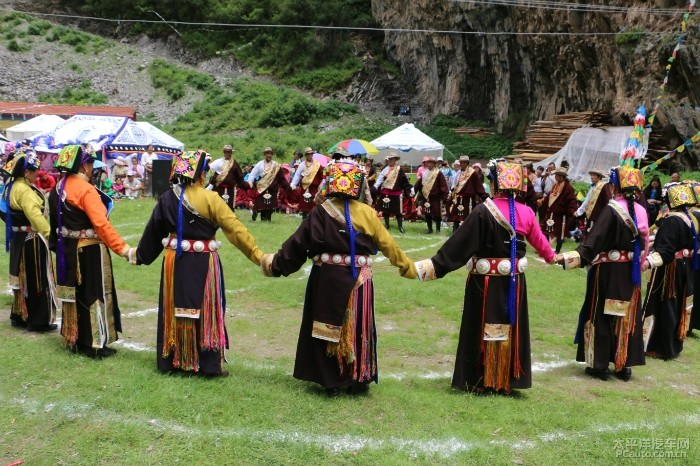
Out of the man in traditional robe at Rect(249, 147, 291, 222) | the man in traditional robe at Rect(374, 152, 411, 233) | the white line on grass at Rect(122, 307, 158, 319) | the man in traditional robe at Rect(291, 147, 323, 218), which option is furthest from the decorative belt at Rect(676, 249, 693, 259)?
the man in traditional robe at Rect(249, 147, 291, 222)

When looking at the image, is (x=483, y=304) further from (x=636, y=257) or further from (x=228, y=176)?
(x=228, y=176)

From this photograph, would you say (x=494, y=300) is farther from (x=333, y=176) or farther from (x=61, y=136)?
(x=61, y=136)

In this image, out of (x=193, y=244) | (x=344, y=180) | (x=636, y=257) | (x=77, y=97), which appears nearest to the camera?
(x=344, y=180)

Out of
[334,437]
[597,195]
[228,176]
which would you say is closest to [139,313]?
[334,437]

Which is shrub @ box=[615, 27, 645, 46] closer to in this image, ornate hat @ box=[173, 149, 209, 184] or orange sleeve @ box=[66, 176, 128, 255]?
ornate hat @ box=[173, 149, 209, 184]

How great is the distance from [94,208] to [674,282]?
5.87m

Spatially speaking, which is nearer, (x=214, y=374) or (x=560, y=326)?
(x=214, y=374)

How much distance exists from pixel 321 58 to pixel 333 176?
131 ft

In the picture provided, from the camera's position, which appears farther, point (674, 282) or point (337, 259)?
point (674, 282)

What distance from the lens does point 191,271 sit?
17.0 ft

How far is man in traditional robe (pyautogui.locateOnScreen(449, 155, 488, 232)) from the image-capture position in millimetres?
13711

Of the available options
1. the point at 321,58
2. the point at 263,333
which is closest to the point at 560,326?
the point at 263,333

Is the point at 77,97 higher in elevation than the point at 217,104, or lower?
higher

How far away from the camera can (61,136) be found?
2053cm
